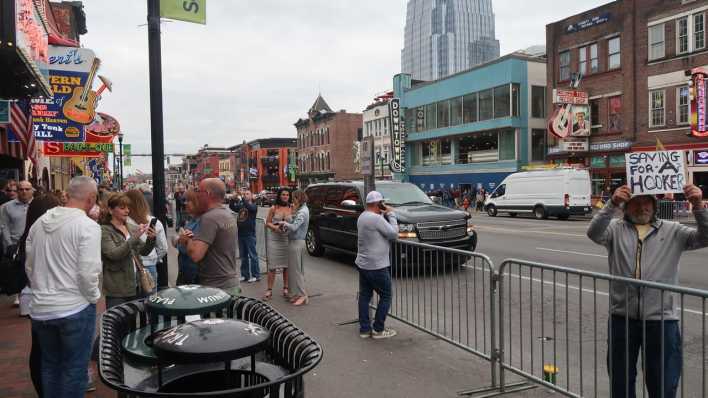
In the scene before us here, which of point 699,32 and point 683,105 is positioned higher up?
point 699,32

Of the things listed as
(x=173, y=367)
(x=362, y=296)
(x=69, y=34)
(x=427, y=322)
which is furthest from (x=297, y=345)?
(x=69, y=34)

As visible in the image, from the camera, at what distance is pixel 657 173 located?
360 cm

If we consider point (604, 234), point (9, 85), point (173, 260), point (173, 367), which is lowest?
point (173, 260)

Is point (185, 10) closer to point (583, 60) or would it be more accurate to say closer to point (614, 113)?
point (614, 113)

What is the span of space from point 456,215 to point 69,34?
2946cm

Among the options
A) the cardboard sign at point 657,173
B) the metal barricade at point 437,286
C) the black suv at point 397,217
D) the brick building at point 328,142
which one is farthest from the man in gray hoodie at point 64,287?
the brick building at point 328,142

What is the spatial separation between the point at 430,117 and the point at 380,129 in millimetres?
9355

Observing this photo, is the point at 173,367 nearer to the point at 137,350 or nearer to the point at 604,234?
the point at 137,350

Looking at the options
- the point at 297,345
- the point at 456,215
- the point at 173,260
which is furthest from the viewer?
the point at 173,260

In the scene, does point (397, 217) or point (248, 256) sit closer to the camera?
point (248, 256)

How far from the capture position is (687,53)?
1032 inches

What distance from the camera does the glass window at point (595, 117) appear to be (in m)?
31.2

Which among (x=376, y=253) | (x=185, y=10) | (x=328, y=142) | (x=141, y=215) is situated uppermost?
(x=328, y=142)

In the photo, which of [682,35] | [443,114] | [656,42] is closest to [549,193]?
[656,42]
